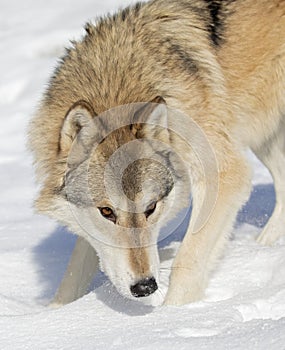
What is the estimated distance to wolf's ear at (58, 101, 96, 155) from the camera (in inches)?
163

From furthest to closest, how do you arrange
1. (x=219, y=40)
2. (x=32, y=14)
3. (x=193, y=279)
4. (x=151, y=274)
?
(x=32, y=14), (x=219, y=40), (x=193, y=279), (x=151, y=274)

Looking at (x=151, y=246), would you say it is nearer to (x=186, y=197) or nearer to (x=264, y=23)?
(x=186, y=197)

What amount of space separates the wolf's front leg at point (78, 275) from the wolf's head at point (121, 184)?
0.61 m

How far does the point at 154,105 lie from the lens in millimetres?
4293

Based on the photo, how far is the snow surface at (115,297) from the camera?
365 centimetres

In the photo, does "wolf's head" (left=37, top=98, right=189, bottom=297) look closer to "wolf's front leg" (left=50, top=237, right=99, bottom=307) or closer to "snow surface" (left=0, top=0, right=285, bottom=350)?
"snow surface" (left=0, top=0, right=285, bottom=350)

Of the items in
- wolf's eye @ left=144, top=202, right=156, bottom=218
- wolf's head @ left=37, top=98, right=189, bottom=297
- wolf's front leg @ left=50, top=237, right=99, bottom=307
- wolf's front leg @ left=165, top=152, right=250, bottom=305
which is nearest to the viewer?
wolf's head @ left=37, top=98, right=189, bottom=297

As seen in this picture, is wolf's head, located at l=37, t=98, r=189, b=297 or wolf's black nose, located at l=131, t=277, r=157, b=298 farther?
wolf's head, located at l=37, t=98, r=189, b=297

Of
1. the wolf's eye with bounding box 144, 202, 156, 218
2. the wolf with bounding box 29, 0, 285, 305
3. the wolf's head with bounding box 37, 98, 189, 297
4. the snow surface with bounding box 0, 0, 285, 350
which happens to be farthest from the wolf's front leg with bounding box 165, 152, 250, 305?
the wolf's eye with bounding box 144, 202, 156, 218

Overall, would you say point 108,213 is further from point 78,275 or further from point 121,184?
point 78,275

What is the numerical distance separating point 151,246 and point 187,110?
93 cm

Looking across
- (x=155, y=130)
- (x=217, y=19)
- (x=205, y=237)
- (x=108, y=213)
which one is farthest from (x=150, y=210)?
(x=217, y=19)

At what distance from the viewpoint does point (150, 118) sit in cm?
432

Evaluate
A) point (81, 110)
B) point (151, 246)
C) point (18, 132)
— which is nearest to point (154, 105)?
point (81, 110)
